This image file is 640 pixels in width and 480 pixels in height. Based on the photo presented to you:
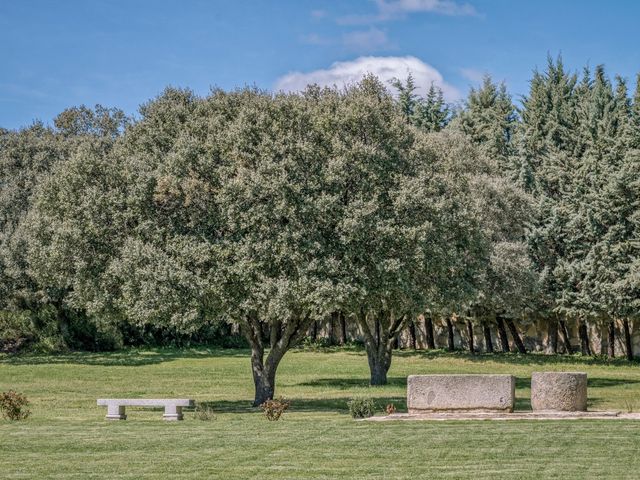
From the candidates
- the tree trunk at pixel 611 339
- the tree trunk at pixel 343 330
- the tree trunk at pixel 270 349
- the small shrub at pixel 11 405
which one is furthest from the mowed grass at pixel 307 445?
the tree trunk at pixel 343 330

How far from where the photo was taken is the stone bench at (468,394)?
935 inches

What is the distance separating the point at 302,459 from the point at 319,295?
440 inches

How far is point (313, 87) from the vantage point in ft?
107

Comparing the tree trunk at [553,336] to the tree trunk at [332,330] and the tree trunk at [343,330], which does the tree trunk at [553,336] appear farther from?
the tree trunk at [332,330]

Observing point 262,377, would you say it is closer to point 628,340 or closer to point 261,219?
point 261,219

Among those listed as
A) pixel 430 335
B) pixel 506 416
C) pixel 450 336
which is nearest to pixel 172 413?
pixel 506 416

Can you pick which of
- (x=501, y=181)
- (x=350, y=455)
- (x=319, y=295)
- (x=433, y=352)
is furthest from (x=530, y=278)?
(x=350, y=455)

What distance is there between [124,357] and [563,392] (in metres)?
39.8

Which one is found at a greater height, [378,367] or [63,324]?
[63,324]

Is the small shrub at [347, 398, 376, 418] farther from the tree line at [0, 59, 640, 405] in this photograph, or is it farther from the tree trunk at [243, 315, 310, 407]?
the tree trunk at [243, 315, 310, 407]

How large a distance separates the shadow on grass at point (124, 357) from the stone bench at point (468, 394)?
1246 inches

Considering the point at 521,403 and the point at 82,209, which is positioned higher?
the point at 82,209

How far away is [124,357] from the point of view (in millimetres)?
59062

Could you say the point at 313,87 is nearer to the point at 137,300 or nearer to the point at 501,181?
the point at 137,300
